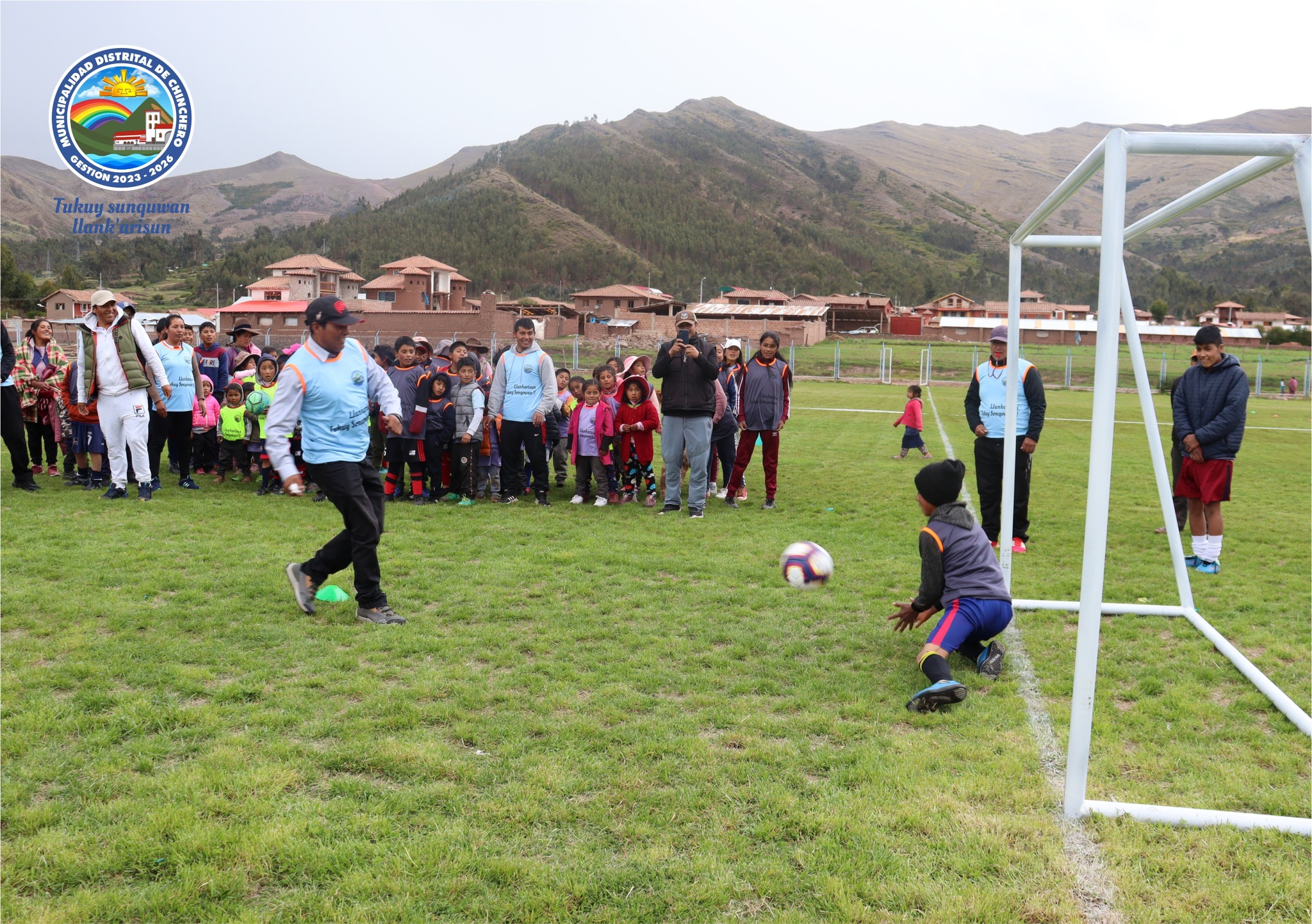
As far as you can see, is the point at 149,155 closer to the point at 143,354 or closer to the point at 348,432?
the point at 143,354

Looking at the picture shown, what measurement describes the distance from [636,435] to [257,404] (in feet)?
15.5

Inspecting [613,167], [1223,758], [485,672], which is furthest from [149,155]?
[613,167]

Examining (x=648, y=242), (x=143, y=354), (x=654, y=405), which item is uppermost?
(x=648, y=242)

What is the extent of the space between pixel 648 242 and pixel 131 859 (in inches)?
6199

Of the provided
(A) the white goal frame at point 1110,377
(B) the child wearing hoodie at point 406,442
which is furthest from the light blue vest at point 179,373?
(A) the white goal frame at point 1110,377

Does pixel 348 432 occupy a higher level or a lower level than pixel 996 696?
higher

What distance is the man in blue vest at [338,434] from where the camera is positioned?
5.61 metres

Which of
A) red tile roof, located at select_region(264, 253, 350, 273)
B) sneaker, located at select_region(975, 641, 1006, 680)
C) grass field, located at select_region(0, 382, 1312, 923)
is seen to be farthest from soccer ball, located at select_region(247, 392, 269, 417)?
red tile roof, located at select_region(264, 253, 350, 273)

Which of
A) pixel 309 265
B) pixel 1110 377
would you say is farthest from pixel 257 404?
pixel 309 265

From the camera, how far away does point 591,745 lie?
A: 3.99 meters

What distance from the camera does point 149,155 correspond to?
14.4 m

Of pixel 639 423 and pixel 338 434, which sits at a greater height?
pixel 338 434

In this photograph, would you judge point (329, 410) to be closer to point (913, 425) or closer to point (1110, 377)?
point (1110, 377)

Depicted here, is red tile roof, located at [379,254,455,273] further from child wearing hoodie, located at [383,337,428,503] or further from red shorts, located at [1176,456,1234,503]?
red shorts, located at [1176,456,1234,503]
